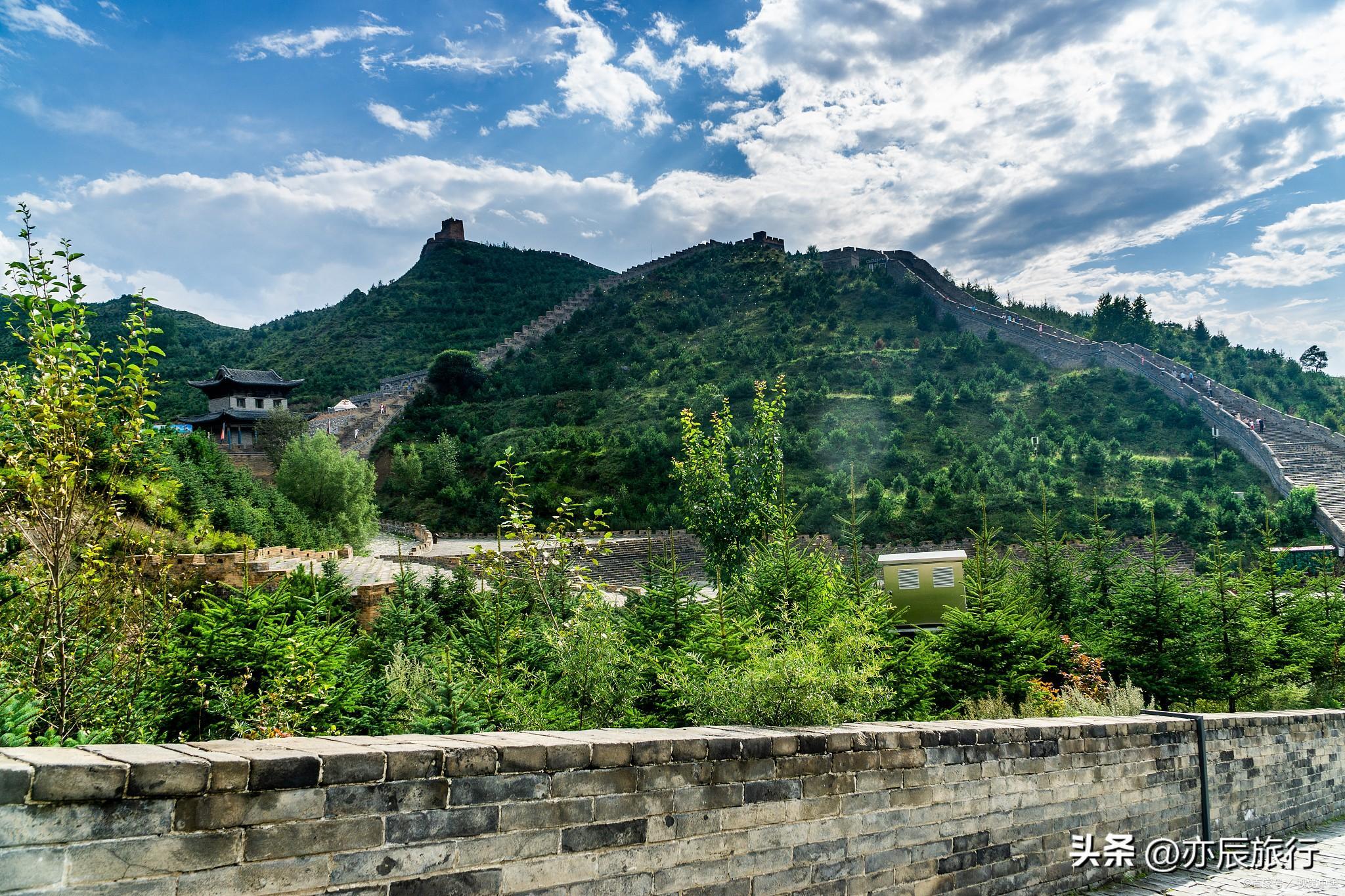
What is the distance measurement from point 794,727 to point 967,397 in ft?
138

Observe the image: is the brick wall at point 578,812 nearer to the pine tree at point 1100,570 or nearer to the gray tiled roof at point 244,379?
the pine tree at point 1100,570

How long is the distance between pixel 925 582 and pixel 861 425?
90.2ft

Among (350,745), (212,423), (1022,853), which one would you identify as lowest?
(1022,853)

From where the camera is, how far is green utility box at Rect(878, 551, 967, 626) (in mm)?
12117

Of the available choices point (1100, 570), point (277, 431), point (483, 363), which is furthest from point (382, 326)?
point (1100, 570)

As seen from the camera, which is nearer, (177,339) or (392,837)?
(392,837)

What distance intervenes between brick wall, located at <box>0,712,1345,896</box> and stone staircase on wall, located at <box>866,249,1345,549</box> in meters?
30.5

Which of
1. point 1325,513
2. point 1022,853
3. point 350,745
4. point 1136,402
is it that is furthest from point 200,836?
point 1136,402

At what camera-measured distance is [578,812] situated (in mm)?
2844

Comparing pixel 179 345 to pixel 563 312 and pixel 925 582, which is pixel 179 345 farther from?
pixel 925 582

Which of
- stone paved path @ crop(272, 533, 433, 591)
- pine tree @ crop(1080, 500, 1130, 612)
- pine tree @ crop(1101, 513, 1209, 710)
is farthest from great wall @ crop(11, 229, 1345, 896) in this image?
stone paved path @ crop(272, 533, 433, 591)

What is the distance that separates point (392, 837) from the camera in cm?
239

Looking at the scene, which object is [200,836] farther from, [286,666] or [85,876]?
[286,666]

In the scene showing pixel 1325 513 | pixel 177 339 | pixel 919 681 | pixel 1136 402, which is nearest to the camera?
pixel 919 681
